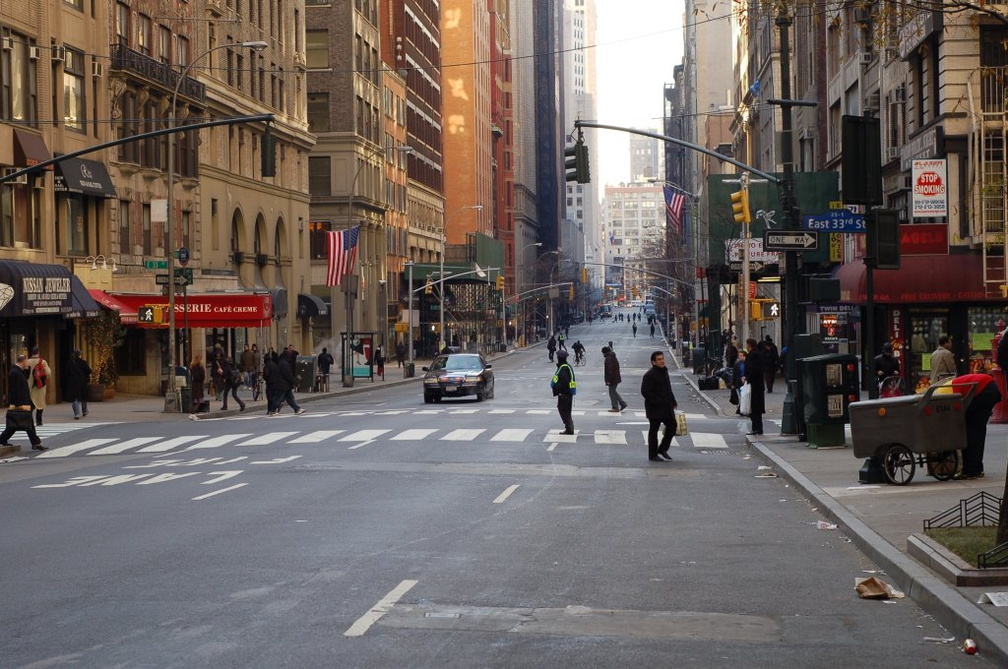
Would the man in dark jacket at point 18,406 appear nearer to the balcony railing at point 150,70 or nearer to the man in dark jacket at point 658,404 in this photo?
the man in dark jacket at point 658,404

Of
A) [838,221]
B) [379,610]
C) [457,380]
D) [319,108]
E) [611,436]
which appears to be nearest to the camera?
[379,610]

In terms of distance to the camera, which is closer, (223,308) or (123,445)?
(123,445)

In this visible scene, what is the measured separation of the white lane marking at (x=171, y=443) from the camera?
2827 cm

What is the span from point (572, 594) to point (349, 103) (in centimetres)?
7888

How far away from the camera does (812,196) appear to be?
5269cm

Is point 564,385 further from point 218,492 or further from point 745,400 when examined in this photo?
point 218,492

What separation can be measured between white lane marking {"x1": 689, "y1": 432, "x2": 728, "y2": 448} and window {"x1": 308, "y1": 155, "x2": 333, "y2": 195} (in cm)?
5981

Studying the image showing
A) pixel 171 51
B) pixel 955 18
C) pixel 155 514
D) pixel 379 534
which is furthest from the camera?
pixel 171 51

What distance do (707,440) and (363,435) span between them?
7285 mm

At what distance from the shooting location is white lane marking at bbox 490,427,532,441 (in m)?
29.0

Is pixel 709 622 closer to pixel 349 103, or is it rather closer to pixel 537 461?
pixel 537 461

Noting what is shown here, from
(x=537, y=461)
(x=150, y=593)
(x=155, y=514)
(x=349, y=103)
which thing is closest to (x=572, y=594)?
(x=150, y=593)

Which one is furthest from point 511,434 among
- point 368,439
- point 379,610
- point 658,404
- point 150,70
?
point 150,70

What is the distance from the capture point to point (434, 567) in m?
12.3
